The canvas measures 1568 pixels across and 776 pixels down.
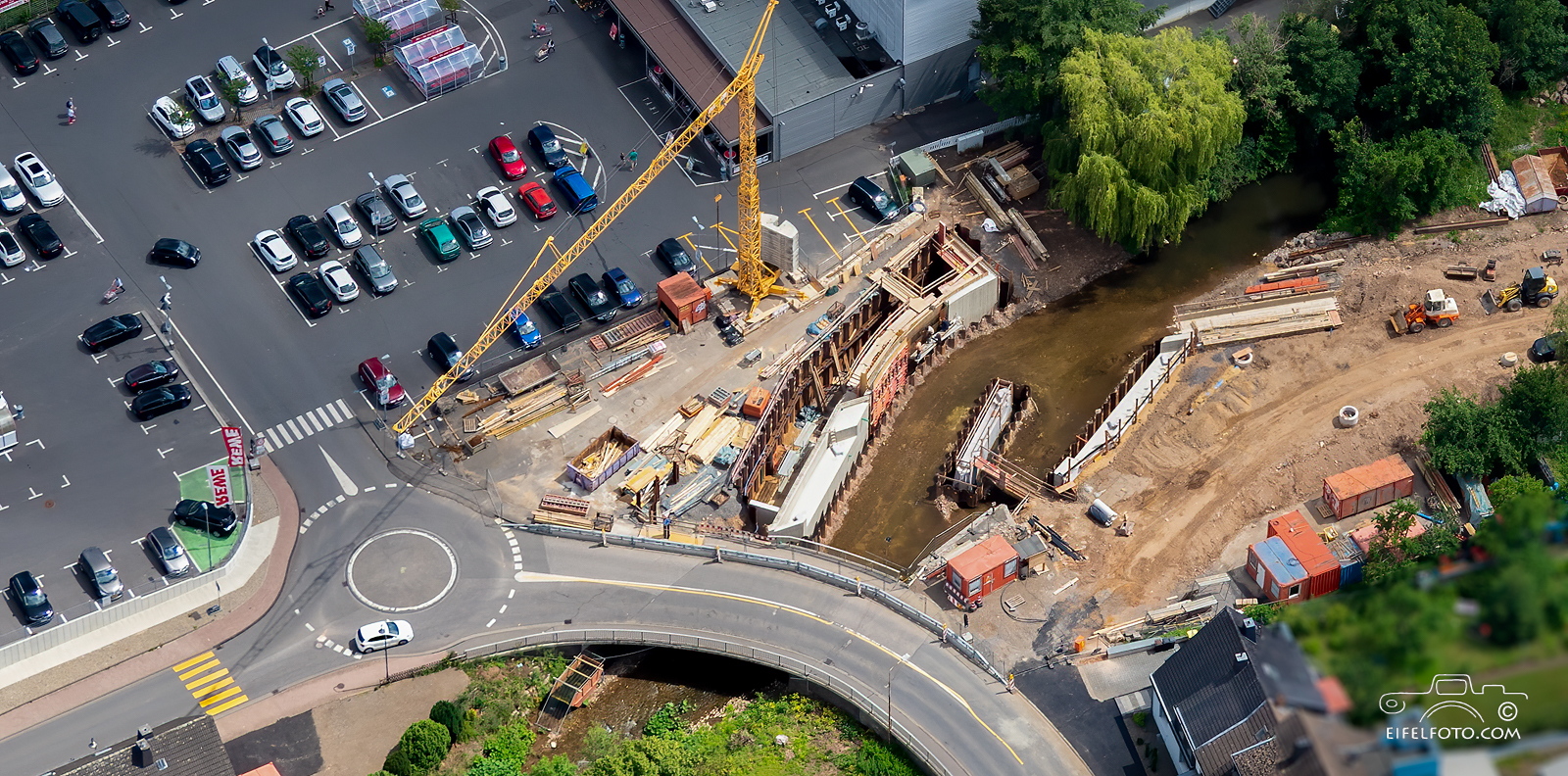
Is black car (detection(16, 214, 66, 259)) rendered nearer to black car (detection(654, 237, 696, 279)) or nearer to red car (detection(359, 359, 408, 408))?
red car (detection(359, 359, 408, 408))

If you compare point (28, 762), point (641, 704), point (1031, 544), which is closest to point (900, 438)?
Result: point (1031, 544)

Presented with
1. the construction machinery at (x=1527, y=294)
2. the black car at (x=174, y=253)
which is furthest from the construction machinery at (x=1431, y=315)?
the black car at (x=174, y=253)

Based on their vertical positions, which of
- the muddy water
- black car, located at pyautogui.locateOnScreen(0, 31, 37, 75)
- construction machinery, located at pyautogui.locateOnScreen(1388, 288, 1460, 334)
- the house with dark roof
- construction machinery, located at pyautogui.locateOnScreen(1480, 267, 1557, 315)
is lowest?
the house with dark roof

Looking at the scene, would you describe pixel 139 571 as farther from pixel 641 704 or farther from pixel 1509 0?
pixel 1509 0

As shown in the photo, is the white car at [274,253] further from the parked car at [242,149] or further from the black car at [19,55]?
the black car at [19,55]

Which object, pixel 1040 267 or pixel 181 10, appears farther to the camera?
pixel 181 10

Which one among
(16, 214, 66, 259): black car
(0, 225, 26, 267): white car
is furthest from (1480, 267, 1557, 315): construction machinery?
(0, 225, 26, 267): white car

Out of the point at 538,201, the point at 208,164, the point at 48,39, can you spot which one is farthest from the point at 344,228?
the point at 48,39
